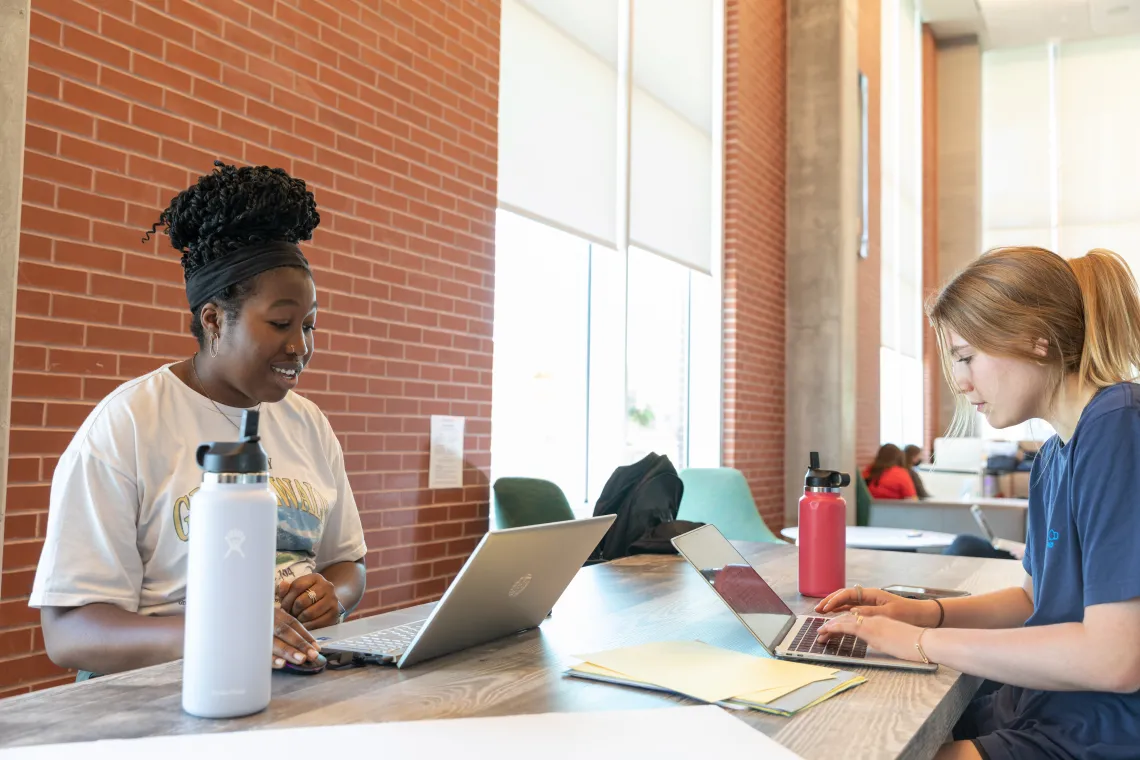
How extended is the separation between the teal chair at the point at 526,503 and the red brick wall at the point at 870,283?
4593 mm

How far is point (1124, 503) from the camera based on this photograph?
1.23 m

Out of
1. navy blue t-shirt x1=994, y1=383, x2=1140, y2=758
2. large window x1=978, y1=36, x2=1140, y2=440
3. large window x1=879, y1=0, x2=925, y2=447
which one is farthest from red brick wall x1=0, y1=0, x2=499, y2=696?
large window x1=978, y1=36, x2=1140, y2=440

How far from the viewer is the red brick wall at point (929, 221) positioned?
34.8 feet

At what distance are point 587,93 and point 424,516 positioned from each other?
7.12 feet

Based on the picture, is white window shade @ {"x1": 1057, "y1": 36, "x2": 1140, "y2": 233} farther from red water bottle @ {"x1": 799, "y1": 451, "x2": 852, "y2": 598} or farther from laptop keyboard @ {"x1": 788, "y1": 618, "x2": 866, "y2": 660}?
laptop keyboard @ {"x1": 788, "y1": 618, "x2": 866, "y2": 660}

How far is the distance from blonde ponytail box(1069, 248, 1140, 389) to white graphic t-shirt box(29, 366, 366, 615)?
3.82 ft

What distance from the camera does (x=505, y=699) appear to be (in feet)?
3.47

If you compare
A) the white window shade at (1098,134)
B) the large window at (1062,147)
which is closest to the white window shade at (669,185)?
the large window at (1062,147)

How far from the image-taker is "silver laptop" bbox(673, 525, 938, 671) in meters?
1.28

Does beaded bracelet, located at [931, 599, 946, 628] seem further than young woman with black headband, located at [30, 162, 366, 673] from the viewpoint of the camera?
Yes

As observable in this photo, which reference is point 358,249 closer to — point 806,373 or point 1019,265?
point 1019,265

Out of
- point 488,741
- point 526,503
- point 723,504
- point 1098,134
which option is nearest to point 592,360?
point 723,504

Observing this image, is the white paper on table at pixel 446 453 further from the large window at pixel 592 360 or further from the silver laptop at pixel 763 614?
the silver laptop at pixel 763 614

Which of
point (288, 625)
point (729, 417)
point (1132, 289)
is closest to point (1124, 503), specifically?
point (1132, 289)
